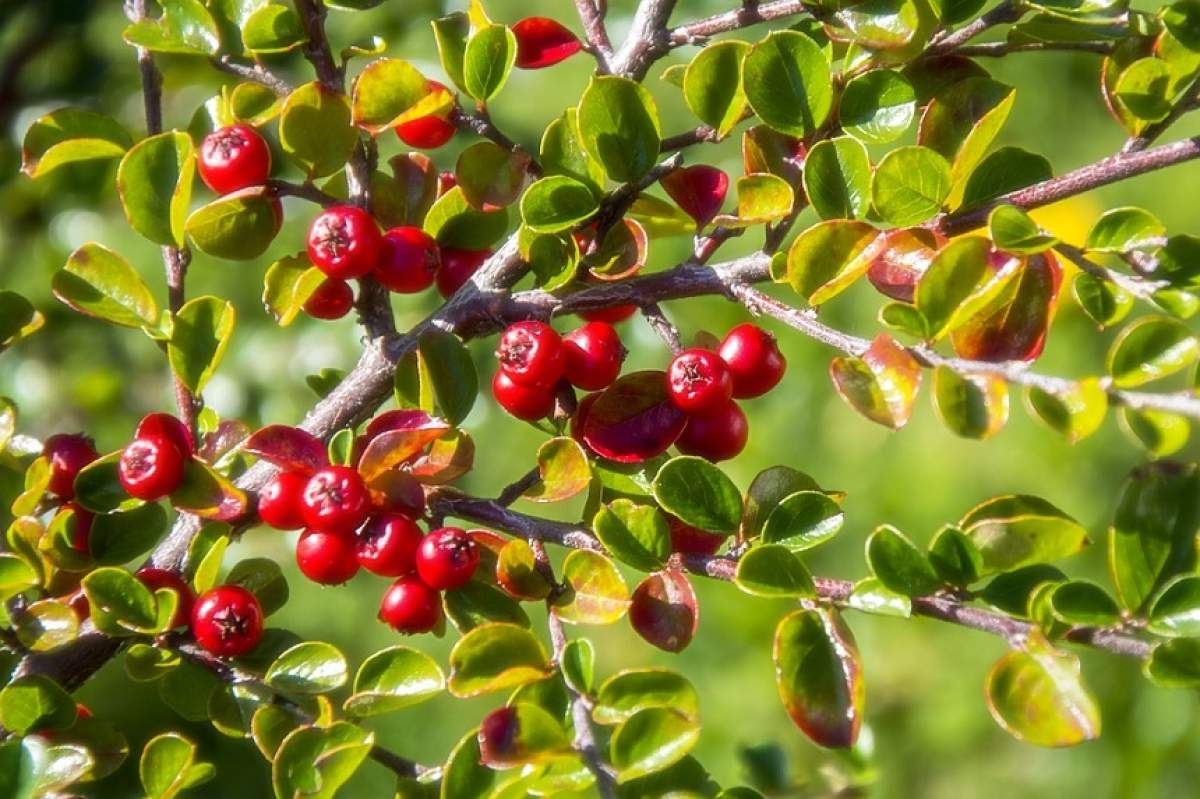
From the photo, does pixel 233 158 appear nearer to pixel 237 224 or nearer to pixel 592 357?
pixel 237 224

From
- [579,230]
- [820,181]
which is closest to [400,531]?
[579,230]

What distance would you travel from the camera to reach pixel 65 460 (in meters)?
1.19

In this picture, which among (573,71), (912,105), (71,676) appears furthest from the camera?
(573,71)

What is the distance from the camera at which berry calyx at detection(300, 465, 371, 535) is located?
3.39ft

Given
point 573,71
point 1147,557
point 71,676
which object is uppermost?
point 1147,557

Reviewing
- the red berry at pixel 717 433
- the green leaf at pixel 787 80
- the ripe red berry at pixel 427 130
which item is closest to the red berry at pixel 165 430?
the ripe red berry at pixel 427 130

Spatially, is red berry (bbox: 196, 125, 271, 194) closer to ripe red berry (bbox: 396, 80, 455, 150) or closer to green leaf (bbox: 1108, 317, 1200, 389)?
ripe red berry (bbox: 396, 80, 455, 150)

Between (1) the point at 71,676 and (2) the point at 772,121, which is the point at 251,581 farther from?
(2) the point at 772,121

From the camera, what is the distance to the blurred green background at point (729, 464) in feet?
7.33

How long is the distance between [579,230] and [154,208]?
38 centimetres

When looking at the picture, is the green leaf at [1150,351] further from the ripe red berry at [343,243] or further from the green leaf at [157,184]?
the green leaf at [157,184]

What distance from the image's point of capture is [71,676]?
1164 millimetres

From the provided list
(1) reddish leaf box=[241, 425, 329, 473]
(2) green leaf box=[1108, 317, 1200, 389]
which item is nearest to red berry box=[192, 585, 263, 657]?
(1) reddish leaf box=[241, 425, 329, 473]

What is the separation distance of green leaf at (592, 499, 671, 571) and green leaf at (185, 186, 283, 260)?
0.41 meters
